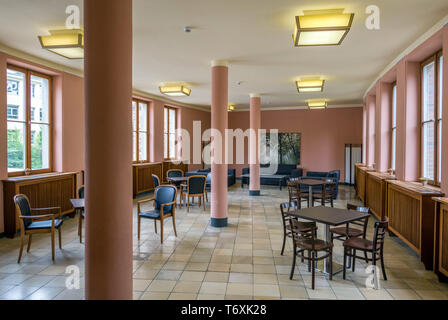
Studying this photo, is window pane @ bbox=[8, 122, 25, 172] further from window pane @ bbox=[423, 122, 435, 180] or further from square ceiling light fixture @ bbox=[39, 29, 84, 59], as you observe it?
window pane @ bbox=[423, 122, 435, 180]

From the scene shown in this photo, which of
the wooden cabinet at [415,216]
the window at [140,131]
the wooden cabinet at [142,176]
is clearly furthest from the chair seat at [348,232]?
the window at [140,131]

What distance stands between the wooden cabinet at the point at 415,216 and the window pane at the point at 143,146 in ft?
25.6

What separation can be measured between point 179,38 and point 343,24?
8.40 feet

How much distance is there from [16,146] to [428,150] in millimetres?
7695

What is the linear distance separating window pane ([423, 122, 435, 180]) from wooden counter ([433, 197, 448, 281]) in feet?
4.70

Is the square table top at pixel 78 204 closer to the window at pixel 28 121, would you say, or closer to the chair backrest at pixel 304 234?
the window at pixel 28 121

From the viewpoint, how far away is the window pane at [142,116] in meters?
10.3

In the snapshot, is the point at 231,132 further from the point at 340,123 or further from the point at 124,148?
the point at 124,148

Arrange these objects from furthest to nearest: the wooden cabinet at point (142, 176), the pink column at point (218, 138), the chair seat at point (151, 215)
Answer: the wooden cabinet at point (142, 176), the pink column at point (218, 138), the chair seat at point (151, 215)

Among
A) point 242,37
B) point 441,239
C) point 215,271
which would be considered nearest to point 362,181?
point 441,239

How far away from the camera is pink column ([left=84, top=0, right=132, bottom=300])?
241cm

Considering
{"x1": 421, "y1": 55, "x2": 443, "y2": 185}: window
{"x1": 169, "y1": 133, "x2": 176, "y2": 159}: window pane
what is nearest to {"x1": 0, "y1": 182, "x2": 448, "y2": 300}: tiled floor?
{"x1": 421, "y1": 55, "x2": 443, "y2": 185}: window

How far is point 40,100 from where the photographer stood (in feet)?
21.3

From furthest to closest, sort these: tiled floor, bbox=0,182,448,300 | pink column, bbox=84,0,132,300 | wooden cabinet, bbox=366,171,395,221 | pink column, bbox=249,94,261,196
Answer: pink column, bbox=249,94,261,196 → wooden cabinet, bbox=366,171,395,221 → tiled floor, bbox=0,182,448,300 → pink column, bbox=84,0,132,300
